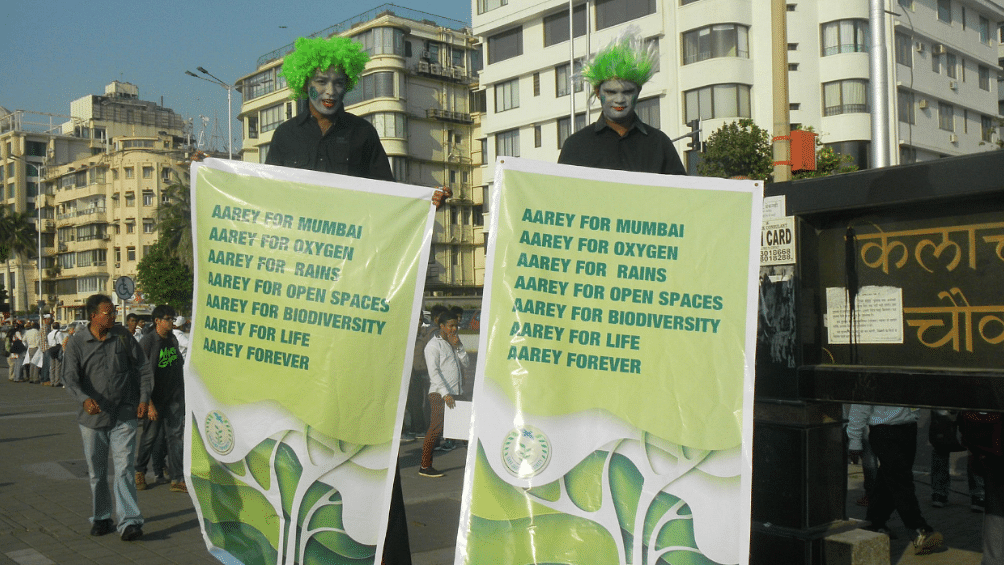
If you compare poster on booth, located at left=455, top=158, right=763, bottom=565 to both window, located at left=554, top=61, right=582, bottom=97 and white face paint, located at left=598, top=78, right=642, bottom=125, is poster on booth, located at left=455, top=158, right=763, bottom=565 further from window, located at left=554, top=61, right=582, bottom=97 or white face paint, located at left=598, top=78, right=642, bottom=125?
window, located at left=554, top=61, right=582, bottom=97

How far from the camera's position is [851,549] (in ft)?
12.1

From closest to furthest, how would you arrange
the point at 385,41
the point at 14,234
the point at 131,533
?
the point at 131,533 → the point at 385,41 → the point at 14,234

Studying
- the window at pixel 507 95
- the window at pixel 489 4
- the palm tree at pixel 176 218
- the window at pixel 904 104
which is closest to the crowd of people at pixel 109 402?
the window at pixel 507 95

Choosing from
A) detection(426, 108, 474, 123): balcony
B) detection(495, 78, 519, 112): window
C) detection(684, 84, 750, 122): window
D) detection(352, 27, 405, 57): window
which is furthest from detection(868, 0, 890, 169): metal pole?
detection(426, 108, 474, 123): balcony

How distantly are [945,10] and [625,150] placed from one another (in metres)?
46.7

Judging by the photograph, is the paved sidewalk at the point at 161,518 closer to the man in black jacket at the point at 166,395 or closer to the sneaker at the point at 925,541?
the sneaker at the point at 925,541

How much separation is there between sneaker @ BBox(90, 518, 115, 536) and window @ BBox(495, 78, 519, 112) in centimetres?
4049

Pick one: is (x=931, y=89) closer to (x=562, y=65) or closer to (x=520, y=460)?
(x=562, y=65)

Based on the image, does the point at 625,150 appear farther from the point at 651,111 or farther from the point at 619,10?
the point at 619,10

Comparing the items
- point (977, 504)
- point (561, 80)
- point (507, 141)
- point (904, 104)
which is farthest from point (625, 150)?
point (507, 141)

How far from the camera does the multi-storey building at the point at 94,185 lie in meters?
84.4

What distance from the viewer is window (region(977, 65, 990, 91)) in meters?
48.0

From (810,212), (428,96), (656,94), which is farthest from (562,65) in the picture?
(810,212)

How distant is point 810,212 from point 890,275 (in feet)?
1.21
